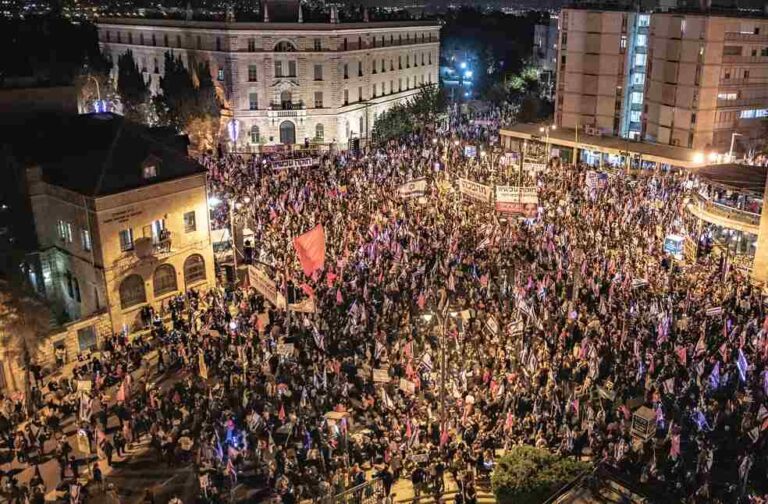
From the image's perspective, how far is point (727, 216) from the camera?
35.9m

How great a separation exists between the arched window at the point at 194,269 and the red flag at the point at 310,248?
10.1 meters

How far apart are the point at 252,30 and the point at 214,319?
42.1 meters

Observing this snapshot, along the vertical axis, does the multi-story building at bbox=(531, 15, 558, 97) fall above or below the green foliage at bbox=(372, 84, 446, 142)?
above

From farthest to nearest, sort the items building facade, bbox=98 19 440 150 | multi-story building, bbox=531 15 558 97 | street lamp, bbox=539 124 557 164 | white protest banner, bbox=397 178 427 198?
1. multi-story building, bbox=531 15 558 97
2. building facade, bbox=98 19 440 150
3. street lamp, bbox=539 124 557 164
4. white protest banner, bbox=397 178 427 198

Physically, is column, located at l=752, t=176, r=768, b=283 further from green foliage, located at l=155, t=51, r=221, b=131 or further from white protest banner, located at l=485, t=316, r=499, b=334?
green foliage, located at l=155, t=51, r=221, b=131

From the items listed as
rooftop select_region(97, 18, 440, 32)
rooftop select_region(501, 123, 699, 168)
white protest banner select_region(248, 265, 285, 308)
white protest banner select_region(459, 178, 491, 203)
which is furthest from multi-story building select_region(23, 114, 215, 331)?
Answer: rooftop select_region(501, 123, 699, 168)

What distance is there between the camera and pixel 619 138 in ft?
202

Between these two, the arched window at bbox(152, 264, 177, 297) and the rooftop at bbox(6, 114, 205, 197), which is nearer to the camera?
the rooftop at bbox(6, 114, 205, 197)

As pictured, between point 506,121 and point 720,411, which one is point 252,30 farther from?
point 720,411

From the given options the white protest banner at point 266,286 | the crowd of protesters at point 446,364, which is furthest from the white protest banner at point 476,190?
the white protest banner at point 266,286

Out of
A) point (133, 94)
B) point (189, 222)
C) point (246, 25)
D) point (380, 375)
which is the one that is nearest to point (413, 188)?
point (189, 222)

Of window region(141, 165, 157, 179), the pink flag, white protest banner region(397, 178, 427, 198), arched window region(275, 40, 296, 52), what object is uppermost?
arched window region(275, 40, 296, 52)

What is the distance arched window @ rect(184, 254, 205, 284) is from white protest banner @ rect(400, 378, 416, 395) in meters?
16.0

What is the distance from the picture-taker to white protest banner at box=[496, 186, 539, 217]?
3438 cm
